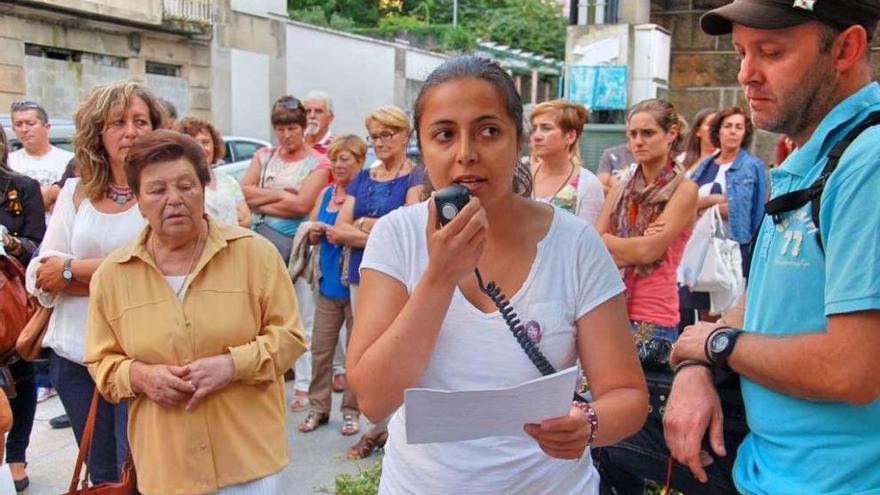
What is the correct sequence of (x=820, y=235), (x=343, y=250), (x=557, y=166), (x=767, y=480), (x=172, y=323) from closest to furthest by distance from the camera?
1. (x=820, y=235)
2. (x=767, y=480)
3. (x=172, y=323)
4. (x=557, y=166)
5. (x=343, y=250)

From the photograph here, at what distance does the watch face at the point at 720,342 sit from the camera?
190 centimetres

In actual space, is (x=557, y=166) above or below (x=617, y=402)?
above

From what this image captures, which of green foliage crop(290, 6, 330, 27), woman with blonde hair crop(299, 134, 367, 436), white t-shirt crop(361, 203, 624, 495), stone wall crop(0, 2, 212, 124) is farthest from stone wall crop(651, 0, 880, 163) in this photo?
green foliage crop(290, 6, 330, 27)

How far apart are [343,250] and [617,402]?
4036 millimetres

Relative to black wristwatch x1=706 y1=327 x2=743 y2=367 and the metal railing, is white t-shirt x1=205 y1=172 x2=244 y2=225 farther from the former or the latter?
the metal railing

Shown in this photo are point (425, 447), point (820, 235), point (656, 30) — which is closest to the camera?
point (820, 235)

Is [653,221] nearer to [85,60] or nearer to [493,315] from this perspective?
[493,315]

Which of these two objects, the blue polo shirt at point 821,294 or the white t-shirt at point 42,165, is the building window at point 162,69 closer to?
the white t-shirt at point 42,165

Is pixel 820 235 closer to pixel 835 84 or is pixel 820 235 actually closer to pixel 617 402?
pixel 835 84

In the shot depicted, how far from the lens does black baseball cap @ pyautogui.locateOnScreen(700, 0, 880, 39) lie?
1746mm

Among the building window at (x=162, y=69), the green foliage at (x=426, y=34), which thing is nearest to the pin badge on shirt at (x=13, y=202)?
the building window at (x=162, y=69)

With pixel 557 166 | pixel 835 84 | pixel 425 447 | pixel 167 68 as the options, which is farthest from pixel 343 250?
pixel 167 68

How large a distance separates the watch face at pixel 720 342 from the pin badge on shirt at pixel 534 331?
1.33ft

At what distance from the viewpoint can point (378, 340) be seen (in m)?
1.83
